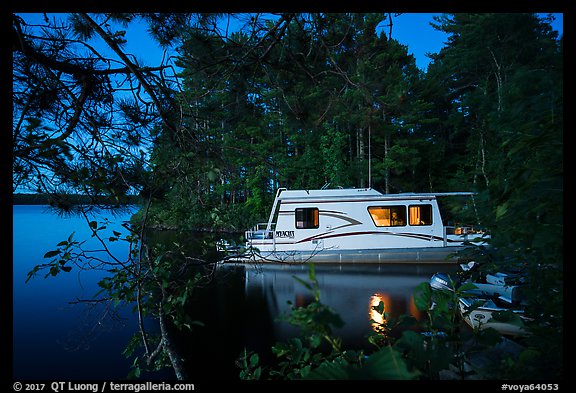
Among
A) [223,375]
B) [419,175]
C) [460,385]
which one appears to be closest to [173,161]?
[460,385]

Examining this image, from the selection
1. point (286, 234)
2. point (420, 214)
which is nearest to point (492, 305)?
point (420, 214)

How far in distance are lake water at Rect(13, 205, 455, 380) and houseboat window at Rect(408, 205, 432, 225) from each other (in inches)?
59.7

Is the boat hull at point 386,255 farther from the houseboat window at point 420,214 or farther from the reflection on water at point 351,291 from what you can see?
the houseboat window at point 420,214

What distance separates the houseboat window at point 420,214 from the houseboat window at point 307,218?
326cm

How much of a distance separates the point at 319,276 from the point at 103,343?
19.1 ft

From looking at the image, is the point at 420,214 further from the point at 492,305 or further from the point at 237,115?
the point at 237,115

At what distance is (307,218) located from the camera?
33.1ft

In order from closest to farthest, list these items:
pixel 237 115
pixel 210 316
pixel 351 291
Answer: pixel 237 115 < pixel 210 316 < pixel 351 291

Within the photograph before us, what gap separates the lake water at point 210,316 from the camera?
15.1ft

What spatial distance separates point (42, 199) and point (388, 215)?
32.0 ft

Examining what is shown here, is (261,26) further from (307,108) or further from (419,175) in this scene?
(419,175)

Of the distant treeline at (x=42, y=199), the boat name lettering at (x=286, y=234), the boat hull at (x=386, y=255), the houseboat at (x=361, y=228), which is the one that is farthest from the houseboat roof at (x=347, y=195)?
the distant treeline at (x=42, y=199)

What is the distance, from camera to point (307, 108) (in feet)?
8.03

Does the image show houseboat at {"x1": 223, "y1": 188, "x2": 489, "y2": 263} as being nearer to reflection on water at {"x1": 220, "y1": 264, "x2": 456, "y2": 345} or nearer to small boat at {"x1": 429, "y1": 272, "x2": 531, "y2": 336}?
reflection on water at {"x1": 220, "y1": 264, "x2": 456, "y2": 345}
